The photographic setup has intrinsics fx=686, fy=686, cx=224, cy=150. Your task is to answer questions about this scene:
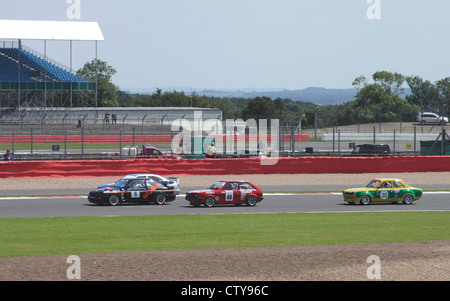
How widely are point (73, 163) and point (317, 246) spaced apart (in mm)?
18215

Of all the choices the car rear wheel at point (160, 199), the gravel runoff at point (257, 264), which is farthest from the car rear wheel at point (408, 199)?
the car rear wheel at point (160, 199)

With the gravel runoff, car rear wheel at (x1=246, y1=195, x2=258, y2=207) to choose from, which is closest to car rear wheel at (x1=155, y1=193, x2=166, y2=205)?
car rear wheel at (x1=246, y1=195, x2=258, y2=207)

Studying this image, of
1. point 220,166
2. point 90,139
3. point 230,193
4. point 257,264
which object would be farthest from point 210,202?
point 90,139

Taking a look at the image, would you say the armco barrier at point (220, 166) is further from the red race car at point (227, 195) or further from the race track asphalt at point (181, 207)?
the red race car at point (227, 195)

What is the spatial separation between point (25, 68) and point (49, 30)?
26.5ft

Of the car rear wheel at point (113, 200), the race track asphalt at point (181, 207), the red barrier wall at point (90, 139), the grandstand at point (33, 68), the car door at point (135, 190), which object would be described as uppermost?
the grandstand at point (33, 68)

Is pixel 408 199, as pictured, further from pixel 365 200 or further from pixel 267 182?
pixel 267 182

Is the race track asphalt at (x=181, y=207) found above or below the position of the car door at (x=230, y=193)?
below

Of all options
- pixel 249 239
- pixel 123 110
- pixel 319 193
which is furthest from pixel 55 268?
pixel 123 110

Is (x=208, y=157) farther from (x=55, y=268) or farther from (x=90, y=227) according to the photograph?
(x=55, y=268)

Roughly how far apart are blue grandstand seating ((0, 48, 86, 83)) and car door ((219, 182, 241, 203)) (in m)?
54.0

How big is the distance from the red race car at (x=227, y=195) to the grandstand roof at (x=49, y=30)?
48935 mm

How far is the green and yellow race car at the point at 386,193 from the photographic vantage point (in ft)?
83.9

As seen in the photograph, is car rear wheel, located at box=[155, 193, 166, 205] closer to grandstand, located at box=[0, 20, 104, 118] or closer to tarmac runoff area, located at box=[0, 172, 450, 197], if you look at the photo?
tarmac runoff area, located at box=[0, 172, 450, 197]
